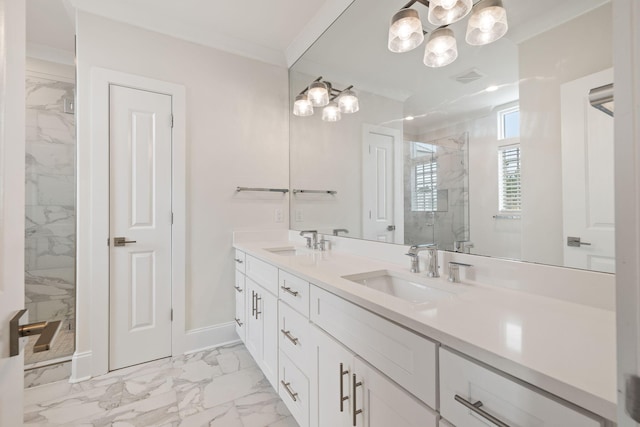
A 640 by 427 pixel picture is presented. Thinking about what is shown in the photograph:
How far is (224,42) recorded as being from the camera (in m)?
2.32

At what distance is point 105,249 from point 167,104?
1.14m

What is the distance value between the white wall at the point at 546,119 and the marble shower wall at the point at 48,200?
11.1ft

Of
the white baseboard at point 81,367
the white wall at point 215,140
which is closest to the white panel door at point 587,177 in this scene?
the white wall at point 215,140

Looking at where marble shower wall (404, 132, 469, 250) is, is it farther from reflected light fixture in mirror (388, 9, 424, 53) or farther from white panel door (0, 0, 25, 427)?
white panel door (0, 0, 25, 427)

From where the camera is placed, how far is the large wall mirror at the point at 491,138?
0.91m

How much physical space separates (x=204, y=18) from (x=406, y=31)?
5.31 feet

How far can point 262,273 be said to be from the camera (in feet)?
5.77

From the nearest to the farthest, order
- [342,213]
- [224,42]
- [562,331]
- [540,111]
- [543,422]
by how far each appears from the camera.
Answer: [543,422], [562,331], [540,111], [342,213], [224,42]

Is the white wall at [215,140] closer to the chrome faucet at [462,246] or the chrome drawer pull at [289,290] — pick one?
the chrome drawer pull at [289,290]

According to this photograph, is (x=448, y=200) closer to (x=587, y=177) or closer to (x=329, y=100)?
(x=587, y=177)

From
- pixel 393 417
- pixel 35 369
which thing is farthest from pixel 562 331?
pixel 35 369

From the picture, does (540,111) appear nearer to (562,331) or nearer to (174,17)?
(562,331)

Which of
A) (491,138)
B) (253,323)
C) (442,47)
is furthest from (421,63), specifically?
(253,323)

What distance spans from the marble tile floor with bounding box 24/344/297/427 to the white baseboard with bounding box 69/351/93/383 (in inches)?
1.5
